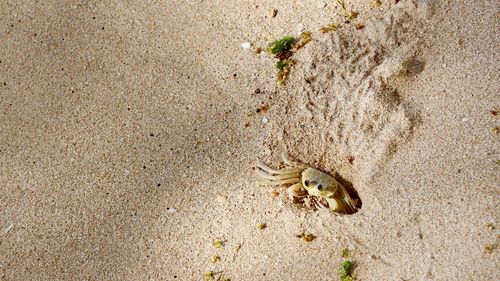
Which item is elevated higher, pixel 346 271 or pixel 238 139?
pixel 238 139

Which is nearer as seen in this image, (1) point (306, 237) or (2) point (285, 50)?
(1) point (306, 237)

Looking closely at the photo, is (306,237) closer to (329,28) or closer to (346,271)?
(346,271)

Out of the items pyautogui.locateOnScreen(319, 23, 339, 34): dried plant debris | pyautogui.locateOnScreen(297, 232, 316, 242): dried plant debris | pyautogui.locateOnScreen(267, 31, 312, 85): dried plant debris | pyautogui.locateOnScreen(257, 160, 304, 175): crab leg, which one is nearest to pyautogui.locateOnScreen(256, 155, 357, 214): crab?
pyautogui.locateOnScreen(257, 160, 304, 175): crab leg

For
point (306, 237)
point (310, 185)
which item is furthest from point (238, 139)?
point (306, 237)

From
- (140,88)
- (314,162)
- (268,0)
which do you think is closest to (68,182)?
(140,88)

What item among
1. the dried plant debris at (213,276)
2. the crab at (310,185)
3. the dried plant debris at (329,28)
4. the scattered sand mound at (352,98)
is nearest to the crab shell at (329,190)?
the crab at (310,185)

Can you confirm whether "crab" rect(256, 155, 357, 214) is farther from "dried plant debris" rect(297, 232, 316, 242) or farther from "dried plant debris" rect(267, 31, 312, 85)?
"dried plant debris" rect(267, 31, 312, 85)

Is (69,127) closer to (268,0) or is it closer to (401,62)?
(268,0)
